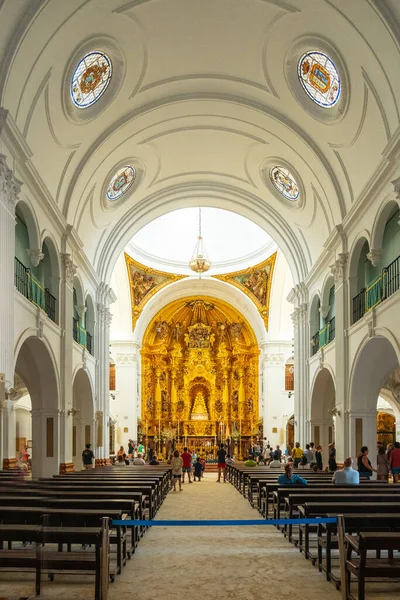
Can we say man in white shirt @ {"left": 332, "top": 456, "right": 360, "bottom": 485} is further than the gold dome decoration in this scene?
No

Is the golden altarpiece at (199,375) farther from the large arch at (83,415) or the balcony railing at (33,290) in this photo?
the balcony railing at (33,290)

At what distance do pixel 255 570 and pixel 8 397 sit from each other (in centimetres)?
636

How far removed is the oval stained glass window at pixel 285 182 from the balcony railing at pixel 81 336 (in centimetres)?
787

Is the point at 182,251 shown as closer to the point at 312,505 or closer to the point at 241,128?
the point at 241,128

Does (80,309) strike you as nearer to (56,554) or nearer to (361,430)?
(361,430)

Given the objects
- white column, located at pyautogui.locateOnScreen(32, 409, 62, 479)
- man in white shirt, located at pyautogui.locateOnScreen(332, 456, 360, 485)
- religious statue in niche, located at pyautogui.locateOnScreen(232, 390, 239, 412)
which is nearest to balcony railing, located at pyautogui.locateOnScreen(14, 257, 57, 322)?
white column, located at pyautogui.locateOnScreen(32, 409, 62, 479)

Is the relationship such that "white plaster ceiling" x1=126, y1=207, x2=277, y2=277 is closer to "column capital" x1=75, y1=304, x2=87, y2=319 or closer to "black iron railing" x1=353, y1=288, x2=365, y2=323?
"column capital" x1=75, y1=304, x2=87, y2=319

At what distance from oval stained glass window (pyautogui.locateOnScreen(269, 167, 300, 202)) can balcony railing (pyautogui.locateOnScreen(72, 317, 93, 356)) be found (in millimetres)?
7866

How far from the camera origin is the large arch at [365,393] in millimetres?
18391

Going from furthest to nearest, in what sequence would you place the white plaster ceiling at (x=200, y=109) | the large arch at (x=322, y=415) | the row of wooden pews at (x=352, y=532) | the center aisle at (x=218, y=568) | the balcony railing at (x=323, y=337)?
the large arch at (x=322, y=415) → the balcony railing at (x=323, y=337) → the white plaster ceiling at (x=200, y=109) → the center aisle at (x=218, y=568) → the row of wooden pews at (x=352, y=532)

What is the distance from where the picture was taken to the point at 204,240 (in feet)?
124

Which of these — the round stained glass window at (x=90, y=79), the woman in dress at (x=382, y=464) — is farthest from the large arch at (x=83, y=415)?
the woman in dress at (x=382, y=464)

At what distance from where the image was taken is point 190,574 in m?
8.16

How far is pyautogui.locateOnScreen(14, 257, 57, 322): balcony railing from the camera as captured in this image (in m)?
16.3
